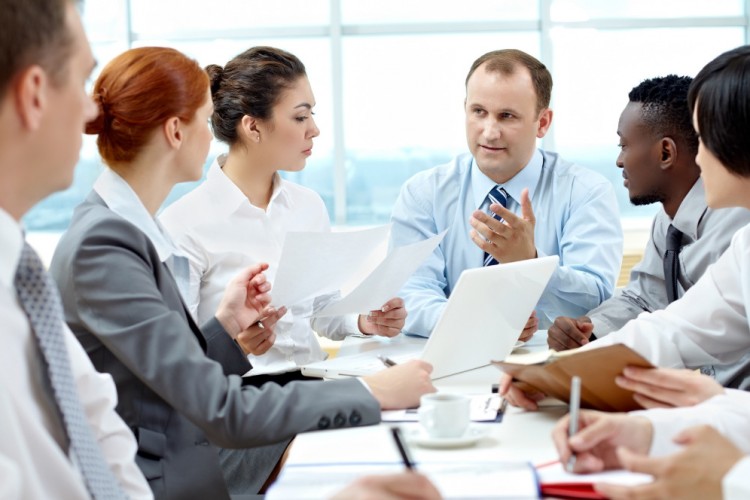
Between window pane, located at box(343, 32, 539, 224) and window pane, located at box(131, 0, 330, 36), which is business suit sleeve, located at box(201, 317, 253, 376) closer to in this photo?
window pane, located at box(343, 32, 539, 224)

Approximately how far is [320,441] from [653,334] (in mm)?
869

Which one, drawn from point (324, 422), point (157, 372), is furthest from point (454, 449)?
point (157, 372)

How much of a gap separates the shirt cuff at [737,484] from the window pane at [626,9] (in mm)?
5567

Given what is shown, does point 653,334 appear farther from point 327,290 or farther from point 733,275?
point 327,290

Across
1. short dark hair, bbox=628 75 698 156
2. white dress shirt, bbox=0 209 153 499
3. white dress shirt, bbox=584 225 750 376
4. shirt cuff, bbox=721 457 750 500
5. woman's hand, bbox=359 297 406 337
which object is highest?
short dark hair, bbox=628 75 698 156

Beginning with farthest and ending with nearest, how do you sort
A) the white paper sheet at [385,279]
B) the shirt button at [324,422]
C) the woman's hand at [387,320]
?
the woman's hand at [387,320] → the white paper sheet at [385,279] → the shirt button at [324,422]

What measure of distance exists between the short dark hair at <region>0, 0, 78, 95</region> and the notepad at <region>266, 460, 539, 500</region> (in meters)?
0.63

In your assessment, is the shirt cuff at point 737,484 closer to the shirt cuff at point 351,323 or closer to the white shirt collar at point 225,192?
the shirt cuff at point 351,323

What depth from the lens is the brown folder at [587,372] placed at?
4.58 ft

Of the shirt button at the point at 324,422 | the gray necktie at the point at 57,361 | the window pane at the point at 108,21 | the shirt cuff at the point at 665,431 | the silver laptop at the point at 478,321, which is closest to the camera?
the gray necktie at the point at 57,361

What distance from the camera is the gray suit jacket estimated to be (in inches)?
59.0

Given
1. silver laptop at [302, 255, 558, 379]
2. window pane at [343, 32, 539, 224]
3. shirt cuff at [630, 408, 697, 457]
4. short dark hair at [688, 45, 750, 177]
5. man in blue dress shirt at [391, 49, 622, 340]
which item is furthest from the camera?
window pane at [343, 32, 539, 224]

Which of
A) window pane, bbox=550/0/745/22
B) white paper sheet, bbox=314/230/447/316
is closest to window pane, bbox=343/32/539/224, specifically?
window pane, bbox=550/0/745/22

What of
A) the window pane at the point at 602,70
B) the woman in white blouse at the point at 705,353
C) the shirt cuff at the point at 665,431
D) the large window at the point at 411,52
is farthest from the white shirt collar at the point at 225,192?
the window pane at the point at 602,70
